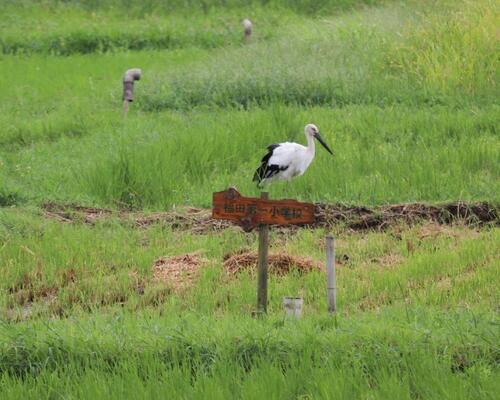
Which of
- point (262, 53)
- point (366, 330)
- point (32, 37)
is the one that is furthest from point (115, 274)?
point (32, 37)

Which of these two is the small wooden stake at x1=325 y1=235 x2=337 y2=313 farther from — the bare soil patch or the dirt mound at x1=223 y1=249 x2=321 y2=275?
the bare soil patch

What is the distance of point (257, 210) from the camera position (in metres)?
7.38

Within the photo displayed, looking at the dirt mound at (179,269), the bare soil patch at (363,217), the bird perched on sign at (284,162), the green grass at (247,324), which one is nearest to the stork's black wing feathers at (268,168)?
the bird perched on sign at (284,162)

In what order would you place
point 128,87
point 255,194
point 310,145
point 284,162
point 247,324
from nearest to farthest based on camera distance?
point 247,324, point 284,162, point 310,145, point 255,194, point 128,87

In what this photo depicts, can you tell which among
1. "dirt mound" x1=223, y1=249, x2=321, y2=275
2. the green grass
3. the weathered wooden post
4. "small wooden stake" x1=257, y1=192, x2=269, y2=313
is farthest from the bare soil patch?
the weathered wooden post

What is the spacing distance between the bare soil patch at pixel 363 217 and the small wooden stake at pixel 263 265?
9.42 ft

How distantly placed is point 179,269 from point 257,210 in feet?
7.07

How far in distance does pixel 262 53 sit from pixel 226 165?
219 inches

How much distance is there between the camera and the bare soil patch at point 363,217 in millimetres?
10438

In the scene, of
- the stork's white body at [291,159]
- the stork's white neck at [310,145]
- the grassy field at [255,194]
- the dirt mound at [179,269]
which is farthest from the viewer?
the stork's white neck at [310,145]

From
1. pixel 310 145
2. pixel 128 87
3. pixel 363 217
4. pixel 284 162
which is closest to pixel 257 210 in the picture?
pixel 363 217

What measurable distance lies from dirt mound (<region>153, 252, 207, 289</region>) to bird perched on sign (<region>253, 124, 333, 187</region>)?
1.74 meters

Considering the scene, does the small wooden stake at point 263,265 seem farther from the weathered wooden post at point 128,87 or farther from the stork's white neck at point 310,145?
the weathered wooden post at point 128,87

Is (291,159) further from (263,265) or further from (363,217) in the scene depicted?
(263,265)
